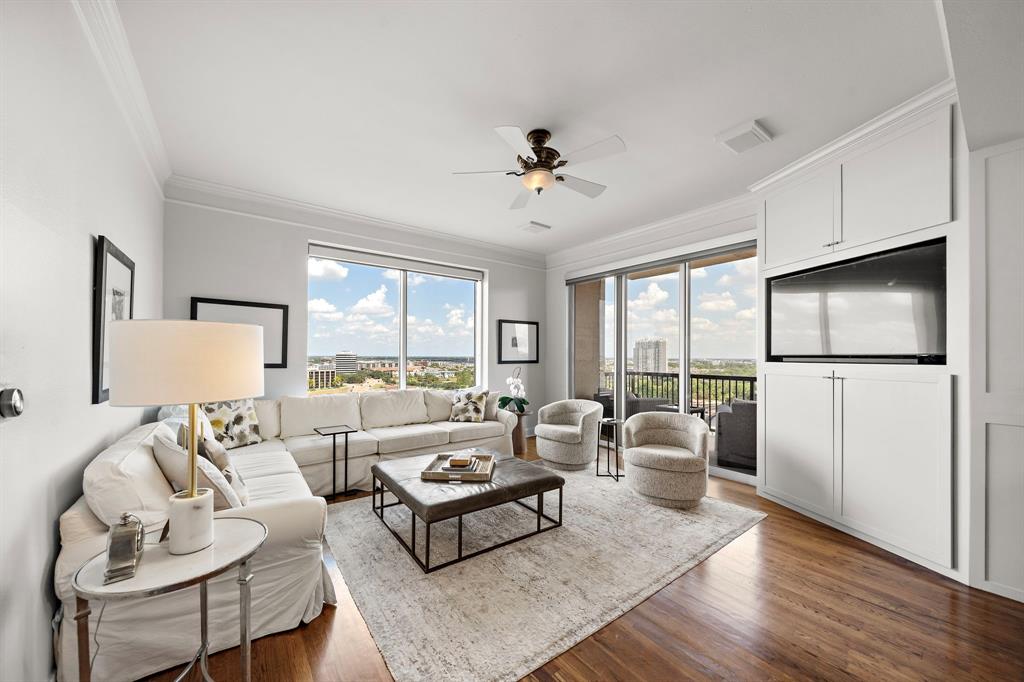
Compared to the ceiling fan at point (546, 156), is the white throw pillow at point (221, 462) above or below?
below

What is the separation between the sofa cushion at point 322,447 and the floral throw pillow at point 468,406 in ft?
3.55

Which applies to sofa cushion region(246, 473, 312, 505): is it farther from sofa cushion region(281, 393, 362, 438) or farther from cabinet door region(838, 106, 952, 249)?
cabinet door region(838, 106, 952, 249)

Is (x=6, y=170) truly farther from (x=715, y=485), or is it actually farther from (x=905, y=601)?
(x=715, y=485)

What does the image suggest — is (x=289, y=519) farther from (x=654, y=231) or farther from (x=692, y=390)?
(x=654, y=231)

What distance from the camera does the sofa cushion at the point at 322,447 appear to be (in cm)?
341

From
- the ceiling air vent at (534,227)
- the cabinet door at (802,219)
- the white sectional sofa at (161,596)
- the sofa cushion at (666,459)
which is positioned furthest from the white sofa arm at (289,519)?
the cabinet door at (802,219)

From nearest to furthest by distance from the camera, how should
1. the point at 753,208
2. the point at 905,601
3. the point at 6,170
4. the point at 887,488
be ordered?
the point at 6,170
the point at 905,601
the point at 887,488
the point at 753,208

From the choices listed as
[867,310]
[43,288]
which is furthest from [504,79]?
[867,310]

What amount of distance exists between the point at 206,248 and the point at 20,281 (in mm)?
2847

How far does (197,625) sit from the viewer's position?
1.69m

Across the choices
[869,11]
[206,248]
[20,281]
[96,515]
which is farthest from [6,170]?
[869,11]

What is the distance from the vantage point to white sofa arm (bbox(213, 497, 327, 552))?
1791mm

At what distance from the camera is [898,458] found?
2.58m

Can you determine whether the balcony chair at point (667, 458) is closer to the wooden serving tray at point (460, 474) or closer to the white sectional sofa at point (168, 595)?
the wooden serving tray at point (460, 474)
